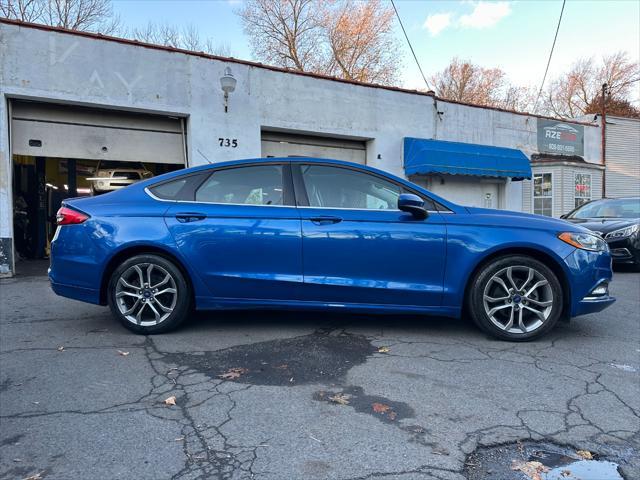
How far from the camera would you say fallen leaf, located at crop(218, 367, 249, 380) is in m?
3.14

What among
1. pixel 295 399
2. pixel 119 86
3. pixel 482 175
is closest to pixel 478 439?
pixel 295 399

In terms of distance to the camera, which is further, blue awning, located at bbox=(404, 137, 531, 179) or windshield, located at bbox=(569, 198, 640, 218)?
blue awning, located at bbox=(404, 137, 531, 179)

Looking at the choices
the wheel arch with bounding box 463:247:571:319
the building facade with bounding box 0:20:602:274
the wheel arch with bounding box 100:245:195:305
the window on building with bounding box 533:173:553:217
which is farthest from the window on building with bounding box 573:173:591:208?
the wheel arch with bounding box 100:245:195:305

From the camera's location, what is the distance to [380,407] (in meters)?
2.70

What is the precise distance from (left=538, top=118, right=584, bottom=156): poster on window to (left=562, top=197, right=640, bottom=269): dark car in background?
21.4 ft

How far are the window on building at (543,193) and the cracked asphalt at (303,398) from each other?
474 inches

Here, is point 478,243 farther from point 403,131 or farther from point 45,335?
point 403,131

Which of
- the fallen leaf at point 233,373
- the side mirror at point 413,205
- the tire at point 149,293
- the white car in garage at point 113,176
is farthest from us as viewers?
the white car in garage at point 113,176

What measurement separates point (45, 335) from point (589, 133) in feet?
60.9

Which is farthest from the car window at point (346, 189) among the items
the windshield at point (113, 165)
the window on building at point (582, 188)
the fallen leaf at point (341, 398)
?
the window on building at point (582, 188)

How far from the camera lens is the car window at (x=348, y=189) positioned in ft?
13.3

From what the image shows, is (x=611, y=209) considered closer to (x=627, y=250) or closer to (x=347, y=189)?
(x=627, y=250)

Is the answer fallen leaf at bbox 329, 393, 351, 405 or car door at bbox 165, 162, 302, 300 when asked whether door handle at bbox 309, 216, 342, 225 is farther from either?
fallen leaf at bbox 329, 393, 351, 405

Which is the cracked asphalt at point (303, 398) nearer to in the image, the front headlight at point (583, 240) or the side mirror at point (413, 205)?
the front headlight at point (583, 240)
